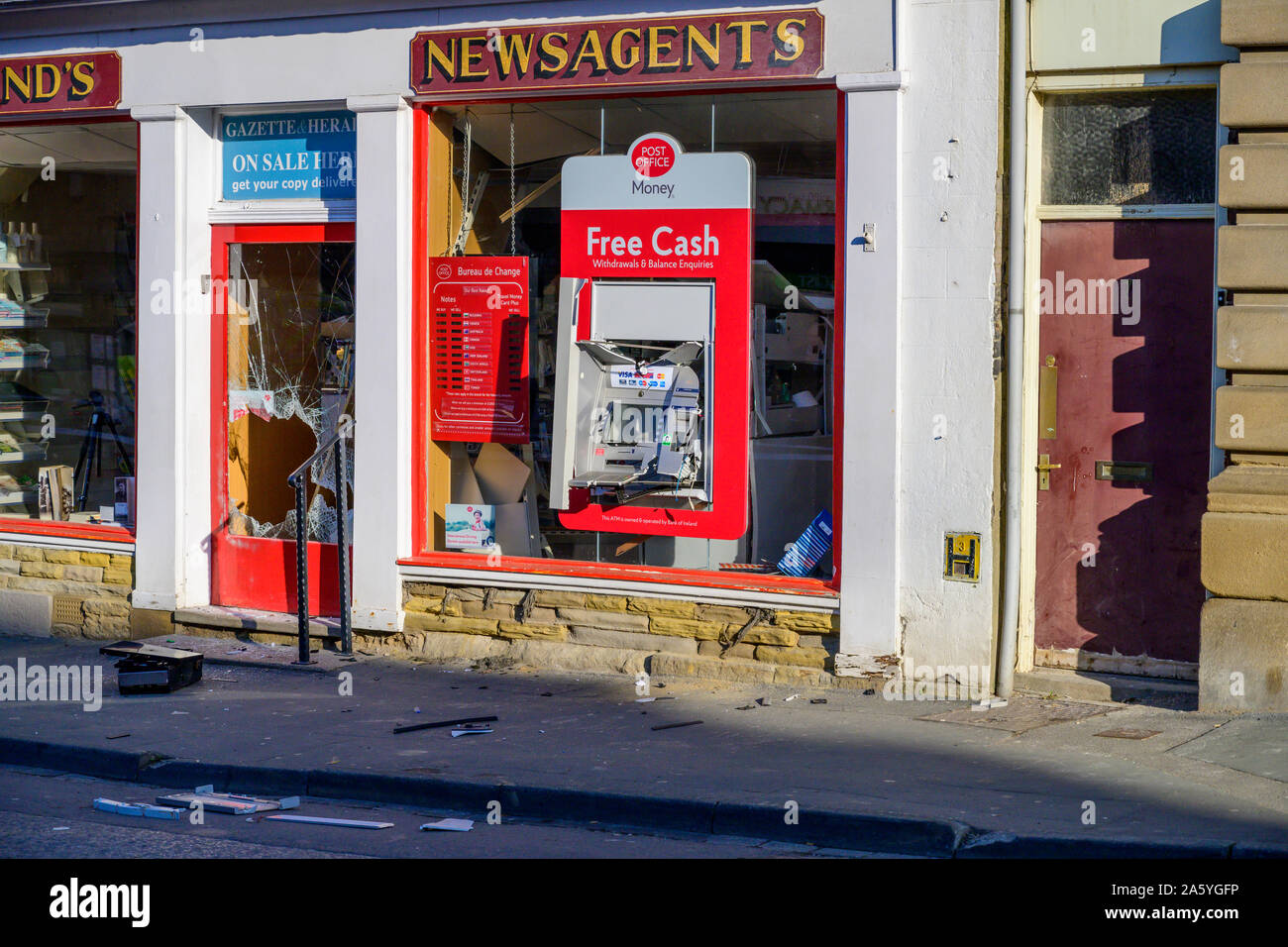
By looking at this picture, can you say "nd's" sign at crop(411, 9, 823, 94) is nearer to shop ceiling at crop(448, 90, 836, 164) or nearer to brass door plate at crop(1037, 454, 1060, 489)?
shop ceiling at crop(448, 90, 836, 164)

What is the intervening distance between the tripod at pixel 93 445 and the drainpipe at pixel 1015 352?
656cm

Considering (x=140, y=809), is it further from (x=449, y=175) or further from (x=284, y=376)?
(x=449, y=175)

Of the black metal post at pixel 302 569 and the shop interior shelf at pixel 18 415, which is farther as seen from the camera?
the shop interior shelf at pixel 18 415

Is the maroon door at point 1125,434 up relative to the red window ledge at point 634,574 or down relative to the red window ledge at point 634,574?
up

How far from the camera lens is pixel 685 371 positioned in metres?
8.86

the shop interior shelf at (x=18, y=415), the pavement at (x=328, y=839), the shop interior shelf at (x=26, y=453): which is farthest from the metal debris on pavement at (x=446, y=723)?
A: the shop interior shelf at (x=18, y=415)

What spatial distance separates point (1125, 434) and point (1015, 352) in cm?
77

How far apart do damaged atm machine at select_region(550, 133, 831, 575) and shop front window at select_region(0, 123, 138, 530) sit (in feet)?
12.0

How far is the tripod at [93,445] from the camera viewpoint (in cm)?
1093

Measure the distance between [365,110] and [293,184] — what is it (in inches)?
35.2

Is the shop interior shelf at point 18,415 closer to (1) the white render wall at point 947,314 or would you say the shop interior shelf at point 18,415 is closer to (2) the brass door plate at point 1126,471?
(1) the white render wall at point 947,314

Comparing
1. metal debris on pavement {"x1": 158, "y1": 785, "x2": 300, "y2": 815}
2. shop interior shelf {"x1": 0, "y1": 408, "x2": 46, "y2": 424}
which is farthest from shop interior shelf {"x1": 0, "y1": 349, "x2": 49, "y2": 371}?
metal debris on pavement {"x1": 158, "y1": 785, "x2": 300, "y2": 815}

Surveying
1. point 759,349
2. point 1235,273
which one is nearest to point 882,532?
point 759,349

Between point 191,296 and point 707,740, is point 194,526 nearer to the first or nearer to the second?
point 191,296
